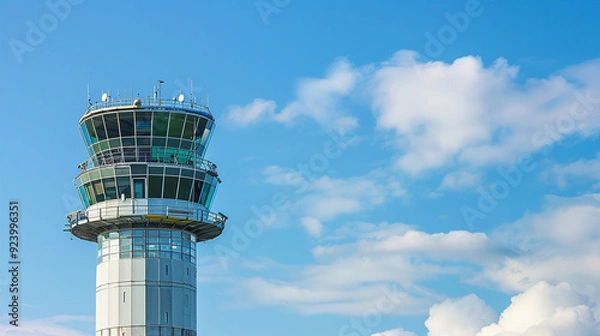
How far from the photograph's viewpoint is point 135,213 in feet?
342

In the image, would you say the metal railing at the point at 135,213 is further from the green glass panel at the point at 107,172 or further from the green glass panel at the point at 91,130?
the green glass panel at the point at 91,130

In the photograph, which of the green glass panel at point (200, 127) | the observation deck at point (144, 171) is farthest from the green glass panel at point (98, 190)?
the green glass panel at point (200, 127)

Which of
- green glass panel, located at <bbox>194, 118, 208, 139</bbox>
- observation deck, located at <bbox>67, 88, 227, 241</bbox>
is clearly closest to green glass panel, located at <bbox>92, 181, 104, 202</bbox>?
observation deck, located at <bbox>67, 88, 227, 241</bbox>

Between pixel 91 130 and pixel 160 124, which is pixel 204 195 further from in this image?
pixel 91 130

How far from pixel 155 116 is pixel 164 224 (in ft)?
30.3

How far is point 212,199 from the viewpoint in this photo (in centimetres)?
10938

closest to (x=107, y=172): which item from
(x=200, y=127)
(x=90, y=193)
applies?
(x=90, y=193)

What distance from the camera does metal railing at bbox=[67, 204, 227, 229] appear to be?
104312 millimetres

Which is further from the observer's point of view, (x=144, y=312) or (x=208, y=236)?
(x=208, y=236)

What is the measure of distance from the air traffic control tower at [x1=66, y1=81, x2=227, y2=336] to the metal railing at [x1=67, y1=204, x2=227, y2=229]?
0.08 m

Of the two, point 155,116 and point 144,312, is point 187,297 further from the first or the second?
point 155,116

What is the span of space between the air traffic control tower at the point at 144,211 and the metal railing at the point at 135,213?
0.28 feet

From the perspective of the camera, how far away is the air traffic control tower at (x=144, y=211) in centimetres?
10431

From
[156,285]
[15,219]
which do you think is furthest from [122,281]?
[15,219]
